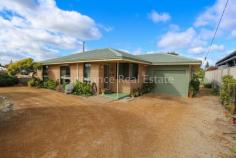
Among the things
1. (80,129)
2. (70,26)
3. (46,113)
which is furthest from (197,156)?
(70,26)

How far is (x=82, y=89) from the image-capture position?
10.3 m

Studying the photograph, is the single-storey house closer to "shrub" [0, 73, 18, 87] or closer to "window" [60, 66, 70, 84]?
"window" [60, 66, 70, 84]

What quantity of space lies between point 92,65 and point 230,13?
9.21m

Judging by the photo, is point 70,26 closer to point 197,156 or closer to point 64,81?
point 64,81

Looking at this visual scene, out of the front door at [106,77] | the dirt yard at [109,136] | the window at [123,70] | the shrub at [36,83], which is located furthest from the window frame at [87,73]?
the shrub at [36,83]

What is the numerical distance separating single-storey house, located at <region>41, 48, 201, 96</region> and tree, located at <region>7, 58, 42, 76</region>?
3550 mm

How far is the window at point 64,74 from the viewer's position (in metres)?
12.5

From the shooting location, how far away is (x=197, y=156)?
2.98 meters

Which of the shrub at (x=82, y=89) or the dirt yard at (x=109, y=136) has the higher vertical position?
the shrub at (x=82, y=89)

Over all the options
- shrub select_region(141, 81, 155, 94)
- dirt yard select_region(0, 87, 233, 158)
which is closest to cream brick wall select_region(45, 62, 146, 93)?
shrub select_region(141, 81, 155, 94)

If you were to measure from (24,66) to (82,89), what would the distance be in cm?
801

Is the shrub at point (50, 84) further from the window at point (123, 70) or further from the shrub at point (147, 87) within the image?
the shrub at point (147, 87)

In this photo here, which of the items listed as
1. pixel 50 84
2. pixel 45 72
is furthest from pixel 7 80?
pixel 50 84

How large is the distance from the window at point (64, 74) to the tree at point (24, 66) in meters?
3.30
